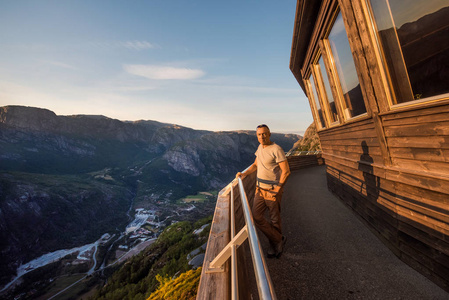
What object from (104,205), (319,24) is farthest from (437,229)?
(104,205)

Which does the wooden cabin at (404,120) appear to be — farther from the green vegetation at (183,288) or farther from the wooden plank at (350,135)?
the green vegetation at (183,288)

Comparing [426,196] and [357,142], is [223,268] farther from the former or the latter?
[357,142]

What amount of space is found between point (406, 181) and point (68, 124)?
821 feet

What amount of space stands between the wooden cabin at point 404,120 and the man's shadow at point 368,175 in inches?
0.7

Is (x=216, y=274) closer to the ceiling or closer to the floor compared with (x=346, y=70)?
closer to the floor

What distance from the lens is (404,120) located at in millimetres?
2629

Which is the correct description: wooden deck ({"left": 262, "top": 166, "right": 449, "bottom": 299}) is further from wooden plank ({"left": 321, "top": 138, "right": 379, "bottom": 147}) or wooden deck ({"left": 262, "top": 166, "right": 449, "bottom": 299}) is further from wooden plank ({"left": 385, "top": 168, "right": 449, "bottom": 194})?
wooden plank ({"left": 321, "top": 138, "right": 379, "bottom": 147})

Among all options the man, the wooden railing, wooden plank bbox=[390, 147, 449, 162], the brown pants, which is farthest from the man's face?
wooden plank bbox=[390, 147, 449, 162]

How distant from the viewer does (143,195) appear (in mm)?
138000

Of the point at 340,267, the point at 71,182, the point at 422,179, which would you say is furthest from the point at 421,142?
the point at 71,182

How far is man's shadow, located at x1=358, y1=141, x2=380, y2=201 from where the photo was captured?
3.54 metres

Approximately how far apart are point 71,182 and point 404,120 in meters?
152

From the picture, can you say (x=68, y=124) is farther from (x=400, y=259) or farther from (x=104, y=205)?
(x=400, y=259)

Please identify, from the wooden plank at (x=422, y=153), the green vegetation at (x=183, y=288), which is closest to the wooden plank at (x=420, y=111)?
the wooden plank at (x=422, y=153)
